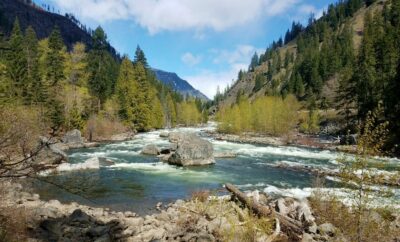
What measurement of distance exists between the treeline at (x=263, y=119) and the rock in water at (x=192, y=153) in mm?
35622

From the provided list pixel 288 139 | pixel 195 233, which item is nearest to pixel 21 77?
pixel 288 139

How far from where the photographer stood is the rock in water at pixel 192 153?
35.1 meters

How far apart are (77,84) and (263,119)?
1431 inches

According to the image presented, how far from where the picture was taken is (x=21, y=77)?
176ft

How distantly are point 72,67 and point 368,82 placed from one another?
51278 mm

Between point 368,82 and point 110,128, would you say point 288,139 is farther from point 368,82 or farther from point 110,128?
point 110,128

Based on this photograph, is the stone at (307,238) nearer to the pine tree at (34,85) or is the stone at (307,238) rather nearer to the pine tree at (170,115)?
the pine tree at (34,85)

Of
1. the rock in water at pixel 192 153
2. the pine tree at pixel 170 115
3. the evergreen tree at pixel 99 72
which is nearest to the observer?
the rock in water at pixel 192 153

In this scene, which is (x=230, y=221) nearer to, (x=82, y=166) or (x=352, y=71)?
(x=82, y=166)

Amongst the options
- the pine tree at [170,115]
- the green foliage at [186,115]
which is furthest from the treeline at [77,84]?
the green foliage at [186,115]

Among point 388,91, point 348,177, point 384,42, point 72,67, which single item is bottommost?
point 348,177

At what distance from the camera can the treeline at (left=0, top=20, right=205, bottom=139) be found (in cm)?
5150

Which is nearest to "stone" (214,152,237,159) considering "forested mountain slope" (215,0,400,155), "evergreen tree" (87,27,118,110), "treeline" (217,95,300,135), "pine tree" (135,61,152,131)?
"forested mountain slope" (215,0,400,155)

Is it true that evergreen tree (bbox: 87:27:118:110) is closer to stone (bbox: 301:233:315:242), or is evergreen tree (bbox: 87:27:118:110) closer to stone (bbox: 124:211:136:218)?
stone (bbox: 124:211:136:218)
